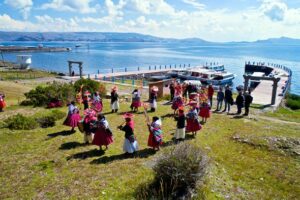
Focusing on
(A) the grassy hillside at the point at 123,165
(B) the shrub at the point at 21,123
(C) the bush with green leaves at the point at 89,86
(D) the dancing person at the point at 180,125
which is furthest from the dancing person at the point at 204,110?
(C) the bush with green leaves at the point at 89,86

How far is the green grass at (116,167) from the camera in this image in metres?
9.08

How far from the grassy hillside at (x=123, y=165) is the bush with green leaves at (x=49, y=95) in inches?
273

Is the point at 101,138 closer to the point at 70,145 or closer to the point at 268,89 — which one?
the point at 70,145

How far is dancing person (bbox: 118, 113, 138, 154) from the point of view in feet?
37.5

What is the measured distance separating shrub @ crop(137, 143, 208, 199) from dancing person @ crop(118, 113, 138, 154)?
3155 millimetres

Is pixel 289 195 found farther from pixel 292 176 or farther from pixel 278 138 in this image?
pixel 278 138

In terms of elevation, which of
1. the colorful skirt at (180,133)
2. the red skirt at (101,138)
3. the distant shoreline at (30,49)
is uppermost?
the red skirt at (101,138)

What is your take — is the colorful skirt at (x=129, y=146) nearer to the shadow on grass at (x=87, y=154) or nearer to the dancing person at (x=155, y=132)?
the dancing person at (x=155, y=132)

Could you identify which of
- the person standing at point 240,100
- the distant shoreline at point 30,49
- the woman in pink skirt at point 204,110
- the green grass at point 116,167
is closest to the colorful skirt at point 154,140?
the green grass at point 116,167

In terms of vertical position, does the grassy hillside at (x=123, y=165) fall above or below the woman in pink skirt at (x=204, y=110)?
below

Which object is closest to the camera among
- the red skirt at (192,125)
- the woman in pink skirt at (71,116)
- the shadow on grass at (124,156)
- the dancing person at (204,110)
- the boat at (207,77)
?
the shadow on grass at (124,156)

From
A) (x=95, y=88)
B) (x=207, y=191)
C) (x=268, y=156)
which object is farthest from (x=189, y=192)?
(x=95, y=88)

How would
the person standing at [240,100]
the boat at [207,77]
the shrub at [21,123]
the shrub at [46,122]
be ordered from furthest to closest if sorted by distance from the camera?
the boat at [207,77], the person standing at [240,100], the shrub at [46,122], the shrub at [21,123]

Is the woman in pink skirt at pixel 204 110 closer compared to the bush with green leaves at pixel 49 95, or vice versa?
the woman in pink skirt at pixel 204 110
